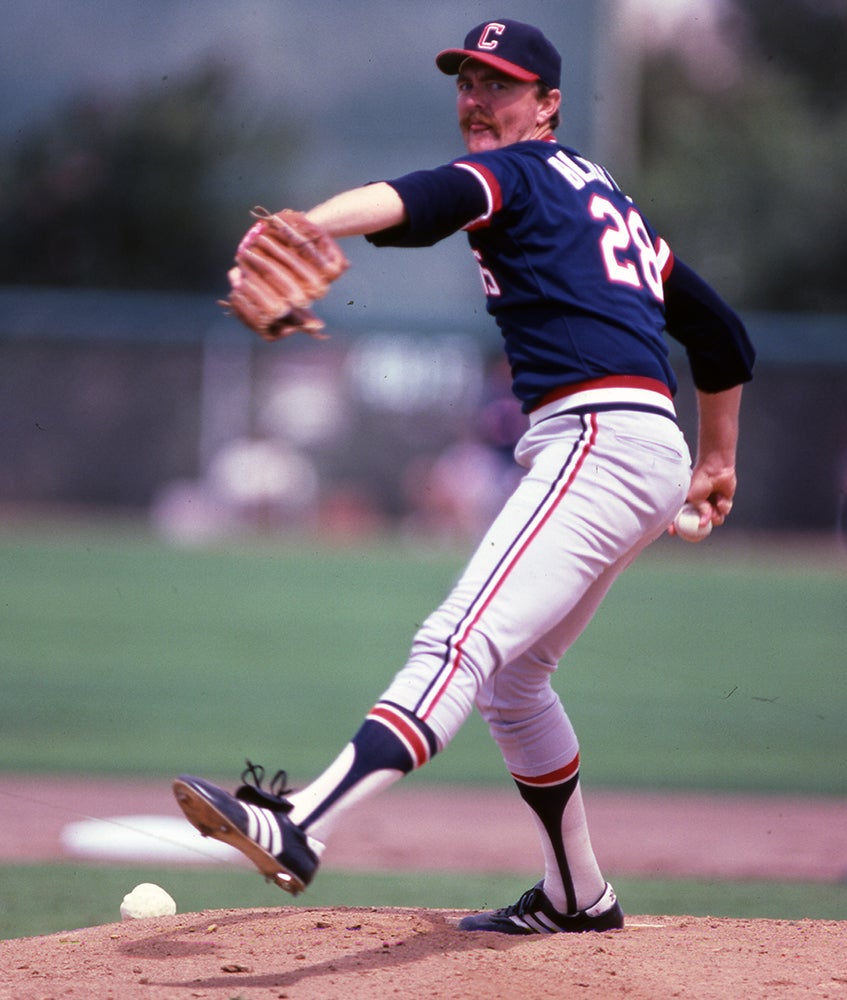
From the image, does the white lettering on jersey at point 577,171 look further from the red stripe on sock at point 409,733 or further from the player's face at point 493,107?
the red stripe on sock at point 409,733

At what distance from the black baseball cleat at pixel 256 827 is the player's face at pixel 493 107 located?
52.7 inches

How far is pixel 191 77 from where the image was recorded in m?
22.0

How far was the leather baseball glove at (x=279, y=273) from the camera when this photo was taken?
233 centimetres

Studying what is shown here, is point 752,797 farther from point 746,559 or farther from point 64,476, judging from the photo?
point 64,476

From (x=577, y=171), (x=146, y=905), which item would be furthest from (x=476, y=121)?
(x=146, y=905)

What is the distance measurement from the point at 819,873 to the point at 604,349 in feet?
7.78

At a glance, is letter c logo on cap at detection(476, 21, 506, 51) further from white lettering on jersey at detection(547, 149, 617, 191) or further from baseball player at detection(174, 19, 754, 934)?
white lettering on jersey at detection(547, 149, 617, 191)

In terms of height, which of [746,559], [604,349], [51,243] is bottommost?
[746,559]

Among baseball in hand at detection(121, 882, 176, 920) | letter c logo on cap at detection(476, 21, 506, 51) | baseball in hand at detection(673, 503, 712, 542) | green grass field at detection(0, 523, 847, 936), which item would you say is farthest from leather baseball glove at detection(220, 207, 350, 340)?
green grass field at detection(0, 523, 847, 936)

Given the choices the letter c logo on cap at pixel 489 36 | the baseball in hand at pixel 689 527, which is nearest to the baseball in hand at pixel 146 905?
the baseball in hand at pixel 689 527

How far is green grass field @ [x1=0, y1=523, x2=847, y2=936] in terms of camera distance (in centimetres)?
606

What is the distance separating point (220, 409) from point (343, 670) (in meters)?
10.1

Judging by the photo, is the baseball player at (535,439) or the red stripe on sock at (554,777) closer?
the baseball player at (535,439)

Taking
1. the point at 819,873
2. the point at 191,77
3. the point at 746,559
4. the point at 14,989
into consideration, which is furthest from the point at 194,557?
the point at 14,989
